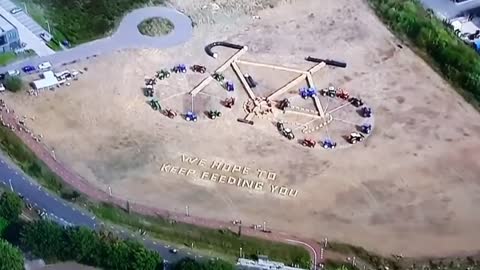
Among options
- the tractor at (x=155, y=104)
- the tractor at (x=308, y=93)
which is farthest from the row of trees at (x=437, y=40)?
the tractor at (x=155, y=104)

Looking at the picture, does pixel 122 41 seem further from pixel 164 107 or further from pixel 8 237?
pixel 8 237

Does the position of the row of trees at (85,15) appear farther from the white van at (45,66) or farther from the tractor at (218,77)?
the tractor at (218,77)

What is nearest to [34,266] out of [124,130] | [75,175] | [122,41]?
[75,175]

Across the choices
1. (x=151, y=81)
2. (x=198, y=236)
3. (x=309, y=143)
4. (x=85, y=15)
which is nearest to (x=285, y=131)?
(x=309, y=143)

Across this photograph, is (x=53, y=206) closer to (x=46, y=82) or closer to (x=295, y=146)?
(x=46, y=82)

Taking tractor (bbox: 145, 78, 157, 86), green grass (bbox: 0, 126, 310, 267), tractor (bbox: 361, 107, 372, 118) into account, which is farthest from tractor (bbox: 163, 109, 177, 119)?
tractor (bbox: 361, 107, 372, 118)

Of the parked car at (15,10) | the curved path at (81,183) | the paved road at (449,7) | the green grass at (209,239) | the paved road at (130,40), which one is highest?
the paved road at (449,7)
